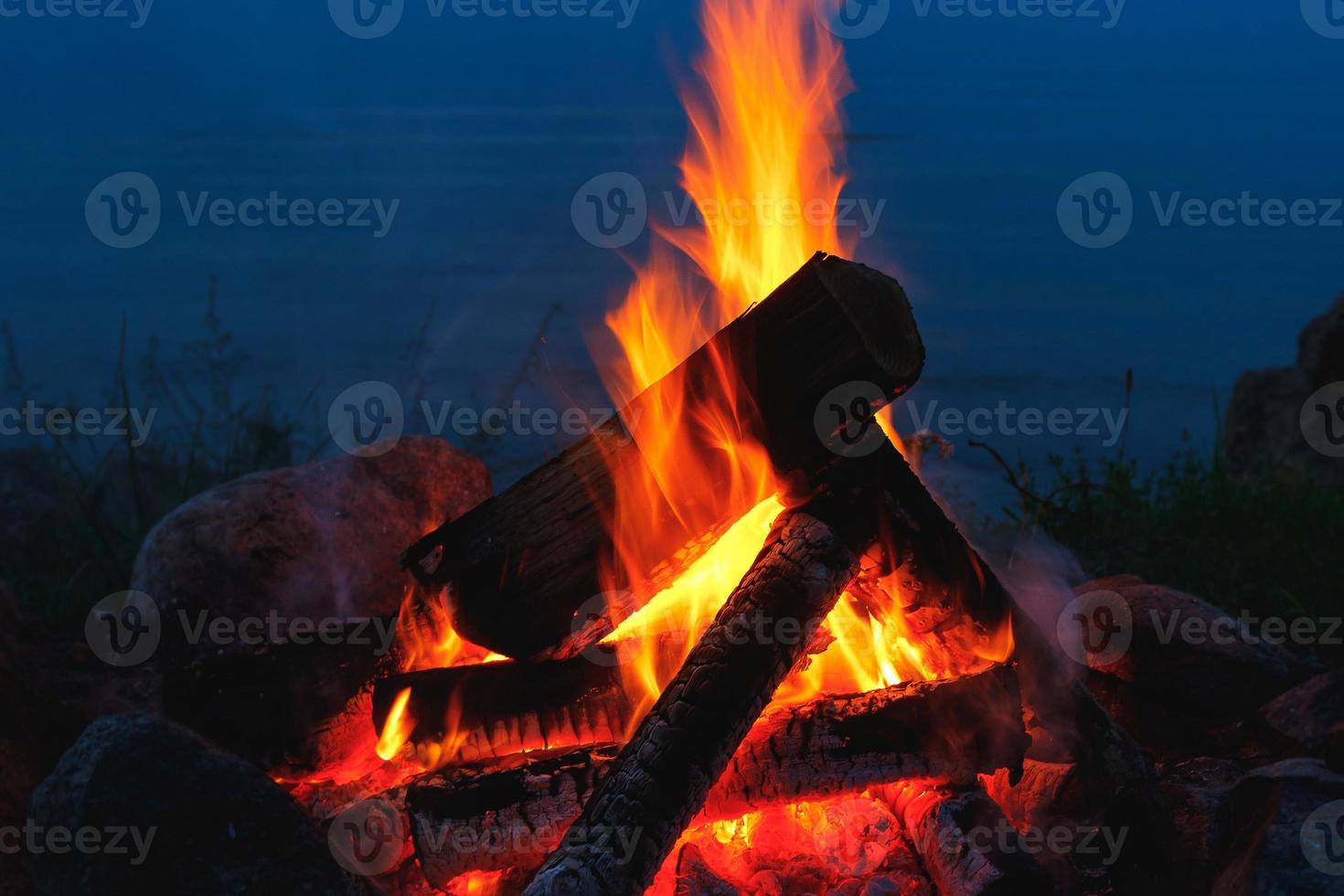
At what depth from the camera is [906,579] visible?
11.1 ft

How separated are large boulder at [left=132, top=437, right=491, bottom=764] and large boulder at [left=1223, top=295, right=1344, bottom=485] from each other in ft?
17.7

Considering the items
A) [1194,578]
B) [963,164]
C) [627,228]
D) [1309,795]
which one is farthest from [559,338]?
[963,164]

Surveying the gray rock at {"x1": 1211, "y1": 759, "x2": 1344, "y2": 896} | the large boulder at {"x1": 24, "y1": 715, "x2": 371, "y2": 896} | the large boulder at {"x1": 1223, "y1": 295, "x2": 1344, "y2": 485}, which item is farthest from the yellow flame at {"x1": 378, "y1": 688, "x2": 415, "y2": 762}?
the large boulder at {"x1": 1223, "y1": 295, "x2": 1344, "y2": 485}

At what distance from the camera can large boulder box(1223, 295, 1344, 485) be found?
7.25m

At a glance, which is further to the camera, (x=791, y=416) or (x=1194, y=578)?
(x=1194, y=578)

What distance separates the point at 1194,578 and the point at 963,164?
58.3 ft

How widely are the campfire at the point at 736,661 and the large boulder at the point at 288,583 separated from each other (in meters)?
0.18

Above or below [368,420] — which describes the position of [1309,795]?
below

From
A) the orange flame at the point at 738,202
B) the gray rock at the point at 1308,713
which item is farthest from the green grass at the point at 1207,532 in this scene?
the orange flame at the point at 738,202

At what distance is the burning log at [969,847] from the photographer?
9.64 ft

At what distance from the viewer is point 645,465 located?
10.9 feet

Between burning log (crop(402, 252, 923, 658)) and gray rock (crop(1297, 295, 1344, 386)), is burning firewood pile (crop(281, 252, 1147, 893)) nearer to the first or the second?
burning log (crop(402, 252, 923, 658))

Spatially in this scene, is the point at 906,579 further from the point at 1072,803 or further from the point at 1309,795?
the point at 1309,795

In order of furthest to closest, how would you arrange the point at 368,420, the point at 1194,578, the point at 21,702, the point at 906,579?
the point at 368,420
the point at 1194,578
the point at 21,702
the point at 906,579
